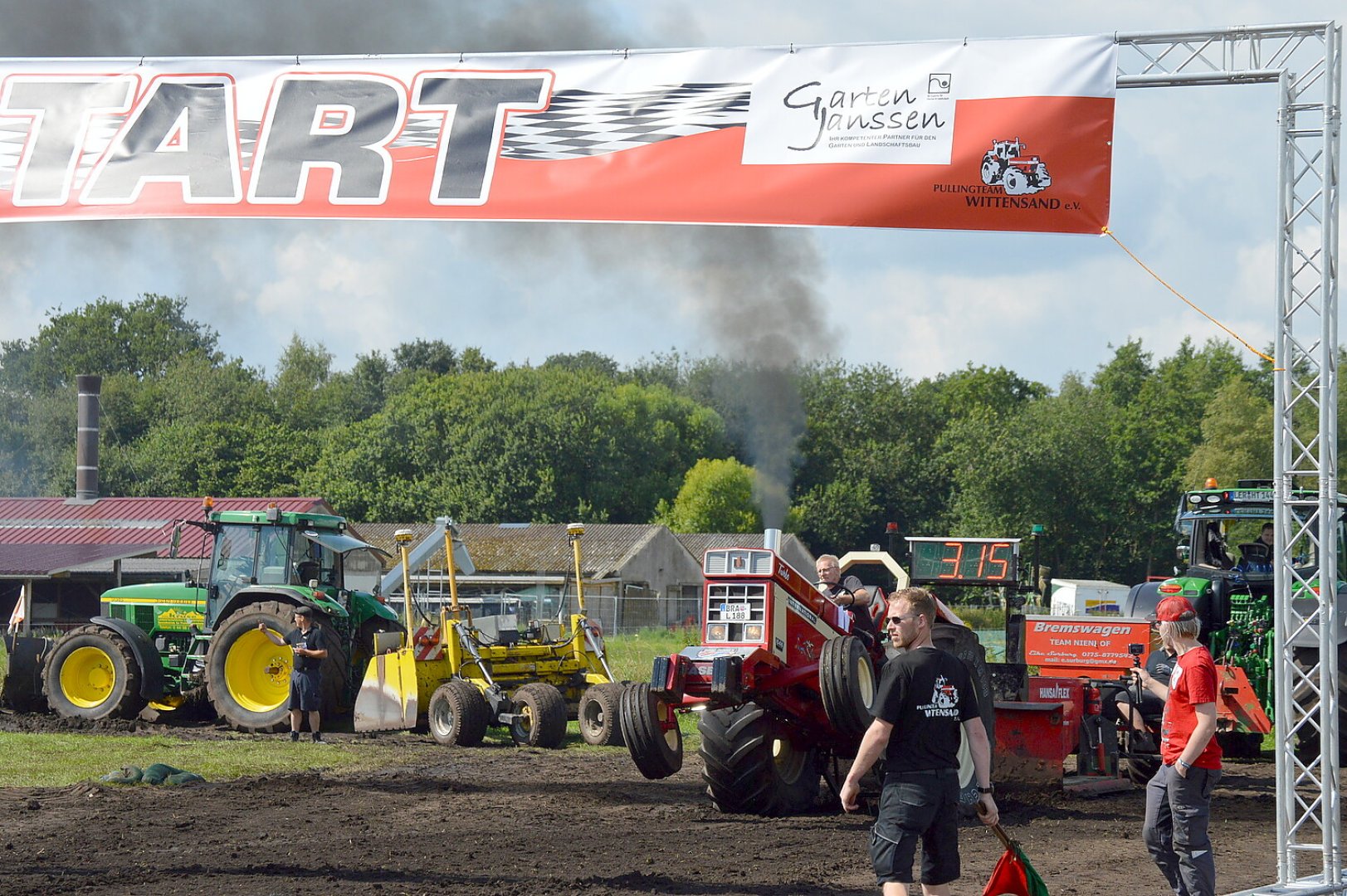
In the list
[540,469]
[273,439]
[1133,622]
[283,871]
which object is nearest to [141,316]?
[273,439]

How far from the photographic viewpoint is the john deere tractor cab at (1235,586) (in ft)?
50.1

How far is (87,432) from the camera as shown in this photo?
40000 mm

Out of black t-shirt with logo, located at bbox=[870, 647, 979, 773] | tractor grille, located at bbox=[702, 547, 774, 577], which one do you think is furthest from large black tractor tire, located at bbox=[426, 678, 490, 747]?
black t-shirt with logo, located at bbox=[870, 647, 979, 773]

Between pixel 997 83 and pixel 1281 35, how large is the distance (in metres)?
1.61

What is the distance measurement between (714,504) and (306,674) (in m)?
46.1

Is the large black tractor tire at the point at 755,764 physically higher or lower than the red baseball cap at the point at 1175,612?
lower

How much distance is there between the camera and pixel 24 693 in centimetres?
1770

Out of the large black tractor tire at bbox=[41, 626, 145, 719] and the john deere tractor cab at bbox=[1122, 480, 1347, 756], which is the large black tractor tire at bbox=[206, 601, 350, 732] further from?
the john deere tractor cab at bbox=[1122, 480, 1347, 756]

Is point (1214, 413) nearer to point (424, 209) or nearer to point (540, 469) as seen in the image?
point (540, 469)

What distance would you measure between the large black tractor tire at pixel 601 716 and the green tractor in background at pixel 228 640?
2.69m

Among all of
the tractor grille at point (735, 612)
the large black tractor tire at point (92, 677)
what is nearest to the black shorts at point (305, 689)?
the large black tractor tire at point (92, 677)

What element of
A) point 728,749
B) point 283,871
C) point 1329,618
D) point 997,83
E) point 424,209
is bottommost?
point 283,871

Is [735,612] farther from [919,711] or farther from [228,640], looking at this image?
[228,640]

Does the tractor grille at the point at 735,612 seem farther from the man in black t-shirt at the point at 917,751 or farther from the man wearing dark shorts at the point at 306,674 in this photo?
the man wearing dark shorts at the point at 306,674
